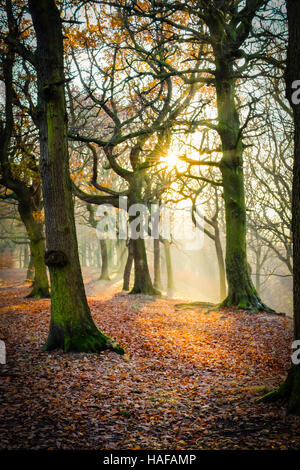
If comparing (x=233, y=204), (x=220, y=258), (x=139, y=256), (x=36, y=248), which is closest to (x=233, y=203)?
(x=233, y=204)

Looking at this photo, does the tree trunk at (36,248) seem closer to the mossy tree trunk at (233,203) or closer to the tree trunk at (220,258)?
the mossy tree trunk at (233,203)

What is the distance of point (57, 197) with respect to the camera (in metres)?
6.27

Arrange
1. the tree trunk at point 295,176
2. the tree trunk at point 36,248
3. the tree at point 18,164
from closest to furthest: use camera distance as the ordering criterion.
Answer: the tree trunk at point 295,176
the tree at point 18,164
the tree trunk at point 36,248

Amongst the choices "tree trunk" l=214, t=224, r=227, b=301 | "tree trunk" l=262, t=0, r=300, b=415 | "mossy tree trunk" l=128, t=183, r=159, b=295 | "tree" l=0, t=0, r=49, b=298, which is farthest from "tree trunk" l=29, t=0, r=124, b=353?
"tree trunk" l=214, t=224, r=227, b=301

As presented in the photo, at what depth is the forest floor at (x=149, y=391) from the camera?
3482mm

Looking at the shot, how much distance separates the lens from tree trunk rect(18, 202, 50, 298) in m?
14.1

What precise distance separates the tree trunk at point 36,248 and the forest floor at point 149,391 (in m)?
5.67

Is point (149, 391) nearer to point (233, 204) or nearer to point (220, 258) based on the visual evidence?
point (233, 204)

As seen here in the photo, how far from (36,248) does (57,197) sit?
28.4 feet

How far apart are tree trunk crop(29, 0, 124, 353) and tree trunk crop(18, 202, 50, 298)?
27.7ft

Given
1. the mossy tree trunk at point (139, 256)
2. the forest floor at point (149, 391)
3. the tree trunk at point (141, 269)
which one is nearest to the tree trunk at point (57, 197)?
the forest floor at point (149, 391)

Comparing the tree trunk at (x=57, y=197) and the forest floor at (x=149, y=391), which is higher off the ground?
the tree trunk at (x=57, y=197)

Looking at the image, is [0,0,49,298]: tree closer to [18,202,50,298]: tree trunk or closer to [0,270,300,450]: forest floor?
[18,202,50,298]: tree trunk
